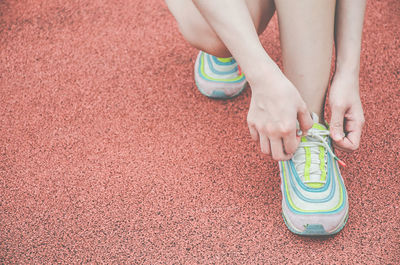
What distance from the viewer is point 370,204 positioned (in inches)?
34.9

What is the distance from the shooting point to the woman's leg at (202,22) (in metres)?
0.84

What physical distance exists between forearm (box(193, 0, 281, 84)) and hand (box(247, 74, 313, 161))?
3 cm

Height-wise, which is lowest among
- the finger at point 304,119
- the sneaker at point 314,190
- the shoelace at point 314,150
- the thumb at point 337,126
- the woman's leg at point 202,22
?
the sneaker at point 314,190

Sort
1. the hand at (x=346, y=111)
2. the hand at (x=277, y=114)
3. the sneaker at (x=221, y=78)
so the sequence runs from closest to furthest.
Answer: the hand at (x=277, y=114), the hand at (x=346, y=111), the sneaker at (x=221, y=78)

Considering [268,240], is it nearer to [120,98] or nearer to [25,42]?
[120,98]

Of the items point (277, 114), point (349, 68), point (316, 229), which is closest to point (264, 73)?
point (277, 114)

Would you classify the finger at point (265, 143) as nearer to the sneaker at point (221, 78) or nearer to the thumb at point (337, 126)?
the thumb at point (337, 126)

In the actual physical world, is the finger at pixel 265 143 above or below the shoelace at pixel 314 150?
above

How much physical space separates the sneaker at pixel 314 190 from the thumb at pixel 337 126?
0.03 m

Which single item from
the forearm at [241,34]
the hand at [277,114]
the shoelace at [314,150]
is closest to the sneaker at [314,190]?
the shoelace at [314,150]

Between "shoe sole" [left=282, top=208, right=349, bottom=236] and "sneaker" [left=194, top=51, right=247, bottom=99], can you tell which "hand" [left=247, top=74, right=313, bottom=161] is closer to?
"shoe sole" [left=282, top=208, right=349, bottom=236]

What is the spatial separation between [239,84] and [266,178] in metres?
0.30

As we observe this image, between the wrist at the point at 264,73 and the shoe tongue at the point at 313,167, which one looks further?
the shoe tongue at the point at 313,167

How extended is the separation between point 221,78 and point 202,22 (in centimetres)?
26
